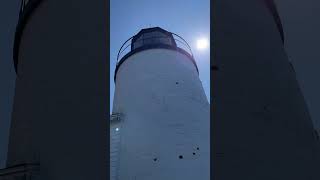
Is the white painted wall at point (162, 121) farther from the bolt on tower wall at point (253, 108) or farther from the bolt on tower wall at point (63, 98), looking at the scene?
the bolt on tower wall at point (253, 108)

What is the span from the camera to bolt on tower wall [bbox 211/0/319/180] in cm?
253

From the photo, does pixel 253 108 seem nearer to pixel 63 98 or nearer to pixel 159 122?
pixel 63 98

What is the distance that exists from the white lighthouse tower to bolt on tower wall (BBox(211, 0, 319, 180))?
2882mm

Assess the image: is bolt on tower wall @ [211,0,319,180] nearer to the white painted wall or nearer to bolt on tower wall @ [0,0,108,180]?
bolt on tower wall @ [0,0,108,180]

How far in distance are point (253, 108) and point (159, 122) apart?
11.5 ft

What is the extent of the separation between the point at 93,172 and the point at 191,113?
411cm

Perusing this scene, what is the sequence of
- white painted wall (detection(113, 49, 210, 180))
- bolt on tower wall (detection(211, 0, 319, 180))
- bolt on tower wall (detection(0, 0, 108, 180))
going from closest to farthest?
bolt on tower wall (detection(211, 0, 319, 180)) → bolt on tower wall (detection(0, 0, 108, 180)) → white painted wall (detection(113, 49, 210, 180))

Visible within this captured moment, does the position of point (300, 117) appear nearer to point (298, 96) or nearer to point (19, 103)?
point (298, 96)

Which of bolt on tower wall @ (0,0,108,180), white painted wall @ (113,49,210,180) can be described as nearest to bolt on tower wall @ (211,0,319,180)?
bolt on tower wall @ (0,0,108,180)

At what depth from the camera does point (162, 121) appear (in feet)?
20.3

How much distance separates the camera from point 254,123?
2.68m

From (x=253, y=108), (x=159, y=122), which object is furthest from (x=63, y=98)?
(x=159, y=122)

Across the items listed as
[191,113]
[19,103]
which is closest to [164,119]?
[191,113]

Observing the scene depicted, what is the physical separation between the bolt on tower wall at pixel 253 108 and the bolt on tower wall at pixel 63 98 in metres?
0.92
